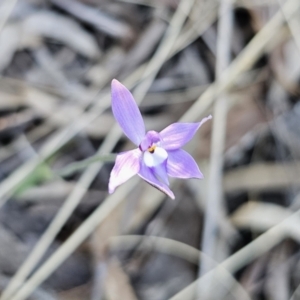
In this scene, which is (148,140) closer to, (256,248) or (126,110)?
(126,110)

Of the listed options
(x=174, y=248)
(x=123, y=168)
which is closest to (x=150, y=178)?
(x=123, y=168)

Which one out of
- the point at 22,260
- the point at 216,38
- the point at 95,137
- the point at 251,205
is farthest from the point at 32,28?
the point at 251,205

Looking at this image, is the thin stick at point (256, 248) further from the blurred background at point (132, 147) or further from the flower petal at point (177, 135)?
the flower petal at point (177, 135)

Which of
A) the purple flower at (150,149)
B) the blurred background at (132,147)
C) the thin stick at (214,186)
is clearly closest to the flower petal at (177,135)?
the purple flower at (150,149)

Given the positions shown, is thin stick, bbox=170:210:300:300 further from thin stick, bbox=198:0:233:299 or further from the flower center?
the flower center

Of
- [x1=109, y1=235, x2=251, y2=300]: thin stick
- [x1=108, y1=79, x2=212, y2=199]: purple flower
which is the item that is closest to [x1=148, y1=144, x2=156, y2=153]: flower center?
[x1=108, y1=79, x2=212, y2=199]: purple flower

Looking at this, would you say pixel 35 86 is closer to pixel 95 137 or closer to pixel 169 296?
pixel 95 137
